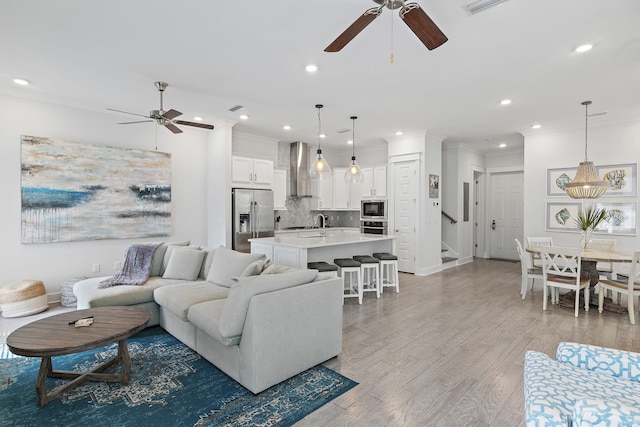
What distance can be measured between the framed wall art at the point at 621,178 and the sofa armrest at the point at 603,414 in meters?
5.85

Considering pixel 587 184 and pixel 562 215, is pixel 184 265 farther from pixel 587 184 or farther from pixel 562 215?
pixel 562 215

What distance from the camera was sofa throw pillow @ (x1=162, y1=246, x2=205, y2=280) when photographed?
404 cm

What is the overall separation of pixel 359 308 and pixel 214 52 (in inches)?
140

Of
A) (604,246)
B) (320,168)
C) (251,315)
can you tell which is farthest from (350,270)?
A: (604,246)

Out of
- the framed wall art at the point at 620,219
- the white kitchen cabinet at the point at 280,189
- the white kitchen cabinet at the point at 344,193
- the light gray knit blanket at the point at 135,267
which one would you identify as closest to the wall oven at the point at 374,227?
the white kitchen cabinet at the point at 344,193

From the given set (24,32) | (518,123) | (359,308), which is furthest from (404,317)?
(24,32)

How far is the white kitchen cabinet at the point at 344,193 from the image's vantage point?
791 centimetres

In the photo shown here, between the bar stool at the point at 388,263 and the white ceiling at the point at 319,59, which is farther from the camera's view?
the bar stool at the point at 388,263

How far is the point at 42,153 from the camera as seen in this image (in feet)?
14.7

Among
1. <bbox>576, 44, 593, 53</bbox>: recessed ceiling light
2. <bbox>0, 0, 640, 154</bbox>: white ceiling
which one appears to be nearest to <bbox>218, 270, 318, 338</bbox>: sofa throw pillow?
<bbox>0, 0, 640, 154</bbox>: white ceiling

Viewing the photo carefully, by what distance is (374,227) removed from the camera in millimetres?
7395

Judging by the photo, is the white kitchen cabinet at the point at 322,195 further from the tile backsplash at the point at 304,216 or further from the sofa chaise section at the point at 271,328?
the sofa chaise section at the point at 271,328

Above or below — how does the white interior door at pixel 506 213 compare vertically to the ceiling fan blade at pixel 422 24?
below

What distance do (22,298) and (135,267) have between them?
1461 millimetres
